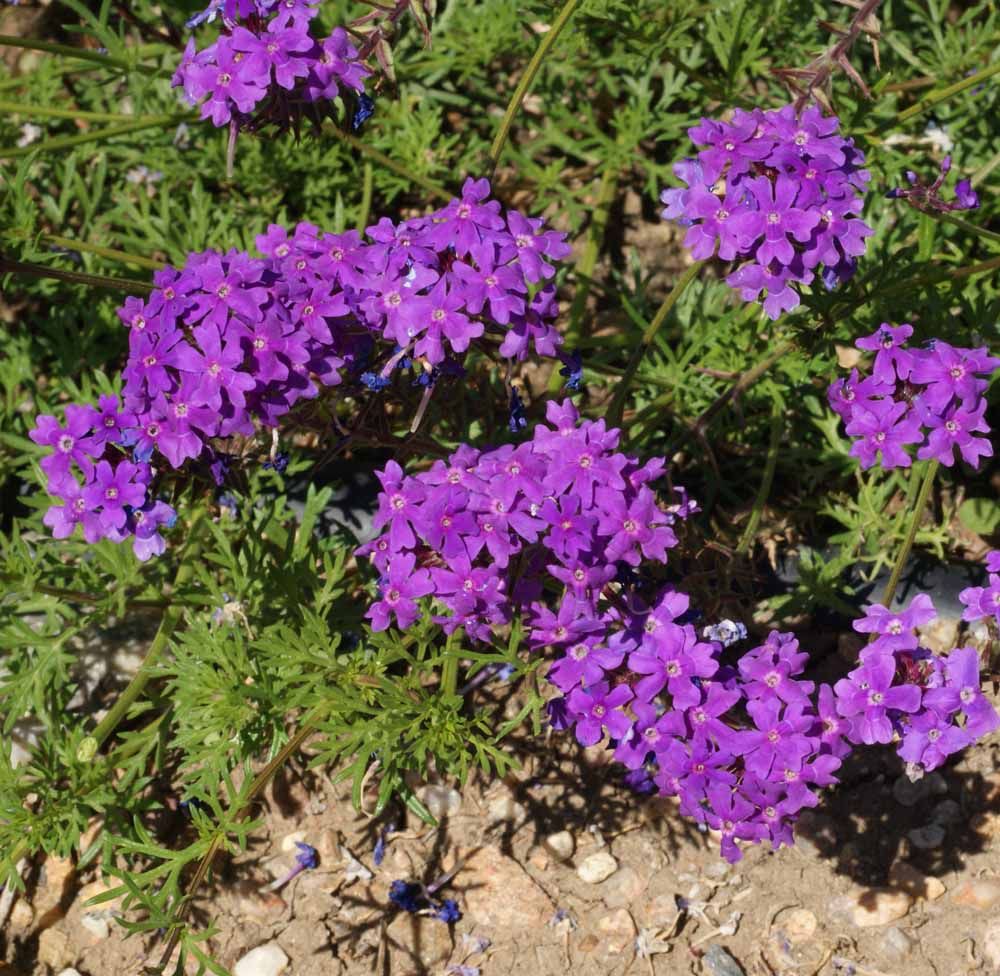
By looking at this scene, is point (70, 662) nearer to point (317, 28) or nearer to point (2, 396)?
point (2, 396)

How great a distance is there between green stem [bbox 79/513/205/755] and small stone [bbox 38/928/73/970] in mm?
749

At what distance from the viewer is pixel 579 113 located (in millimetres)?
5840

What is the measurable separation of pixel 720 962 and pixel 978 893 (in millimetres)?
907

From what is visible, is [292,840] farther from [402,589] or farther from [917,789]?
[917,789]

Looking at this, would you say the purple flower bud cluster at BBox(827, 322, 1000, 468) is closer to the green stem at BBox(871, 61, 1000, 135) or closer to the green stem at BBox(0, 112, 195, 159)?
the green stem at BBox(871, 61, 1000, 135)

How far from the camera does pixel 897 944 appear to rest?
404cm

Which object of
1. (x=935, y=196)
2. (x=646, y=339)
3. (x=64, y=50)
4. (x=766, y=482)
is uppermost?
(x=935, y=196)

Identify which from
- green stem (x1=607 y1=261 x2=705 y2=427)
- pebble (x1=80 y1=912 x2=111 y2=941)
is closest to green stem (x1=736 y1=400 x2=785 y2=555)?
green stem (x1=607 y1=261 x2=705 y2=427)

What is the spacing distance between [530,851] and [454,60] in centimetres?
352

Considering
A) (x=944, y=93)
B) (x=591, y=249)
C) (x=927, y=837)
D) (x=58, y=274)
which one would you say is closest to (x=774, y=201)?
(x=944, y=93)

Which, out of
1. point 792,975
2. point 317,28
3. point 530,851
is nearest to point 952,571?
point 792,975

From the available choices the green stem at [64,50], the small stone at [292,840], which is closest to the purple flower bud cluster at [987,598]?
the small stone at [292,840]

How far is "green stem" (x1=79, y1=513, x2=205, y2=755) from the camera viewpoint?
4.23 m

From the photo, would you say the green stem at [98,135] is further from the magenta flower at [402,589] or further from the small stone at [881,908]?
the small stone at [881,908]
